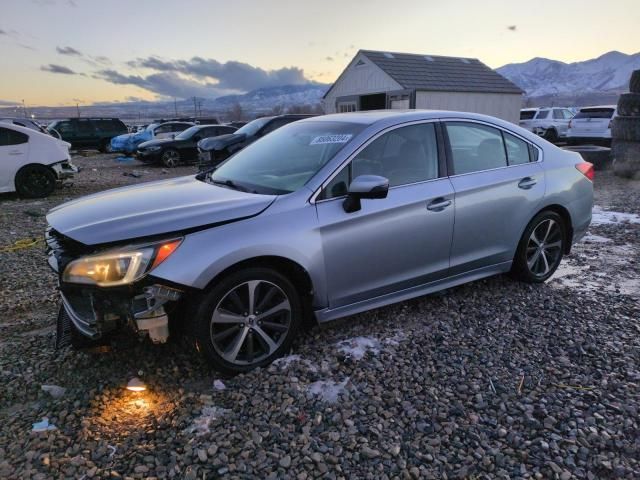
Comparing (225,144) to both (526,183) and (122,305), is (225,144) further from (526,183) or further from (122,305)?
(122,305)

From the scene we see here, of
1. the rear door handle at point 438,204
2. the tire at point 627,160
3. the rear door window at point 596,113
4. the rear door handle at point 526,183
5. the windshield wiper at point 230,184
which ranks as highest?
the rear door window at point 596,113

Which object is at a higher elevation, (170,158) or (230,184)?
(230,184)

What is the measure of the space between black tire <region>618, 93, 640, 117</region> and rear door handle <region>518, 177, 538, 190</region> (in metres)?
8.93

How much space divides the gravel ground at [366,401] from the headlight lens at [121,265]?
61cm

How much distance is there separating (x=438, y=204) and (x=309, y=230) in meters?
1.15

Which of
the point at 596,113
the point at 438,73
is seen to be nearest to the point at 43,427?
the point at 596,113

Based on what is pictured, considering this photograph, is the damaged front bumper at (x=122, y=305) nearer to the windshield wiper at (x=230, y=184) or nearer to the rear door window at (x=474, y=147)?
the windshield wiper at (x=230, y=184)

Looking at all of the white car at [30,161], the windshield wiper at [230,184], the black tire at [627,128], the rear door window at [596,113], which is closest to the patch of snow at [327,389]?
the windshield wiper at [230,184]

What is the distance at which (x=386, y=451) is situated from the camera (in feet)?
7.64

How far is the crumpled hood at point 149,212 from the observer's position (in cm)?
267

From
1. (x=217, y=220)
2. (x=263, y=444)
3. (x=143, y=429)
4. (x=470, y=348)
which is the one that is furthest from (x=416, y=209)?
(x=143, y=429)

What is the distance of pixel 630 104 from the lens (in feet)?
35.5

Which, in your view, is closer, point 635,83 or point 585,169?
point 585,169

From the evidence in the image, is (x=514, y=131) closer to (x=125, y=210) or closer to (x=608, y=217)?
(x=125, y=210)
